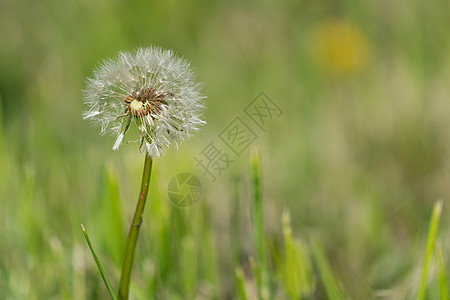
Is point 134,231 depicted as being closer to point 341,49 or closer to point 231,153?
point 231,153

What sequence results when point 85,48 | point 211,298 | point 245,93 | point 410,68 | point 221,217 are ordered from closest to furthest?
1. point 211,298
2. point 221,217
3. point 410,68
4. point 245,93
5. point 85,48

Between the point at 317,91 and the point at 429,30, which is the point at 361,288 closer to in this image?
the point at 317,91

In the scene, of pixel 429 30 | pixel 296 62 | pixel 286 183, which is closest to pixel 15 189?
pixel 286 183

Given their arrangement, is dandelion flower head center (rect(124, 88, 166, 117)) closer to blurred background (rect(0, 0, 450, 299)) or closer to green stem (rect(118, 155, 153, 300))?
green stem (rect(118, 155, 153, 300))

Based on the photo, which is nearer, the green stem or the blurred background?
the green stem

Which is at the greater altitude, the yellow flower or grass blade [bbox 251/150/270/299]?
the yellow flower

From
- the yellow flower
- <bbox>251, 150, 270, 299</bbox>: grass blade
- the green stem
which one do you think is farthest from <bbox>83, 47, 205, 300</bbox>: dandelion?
the yellow flower
